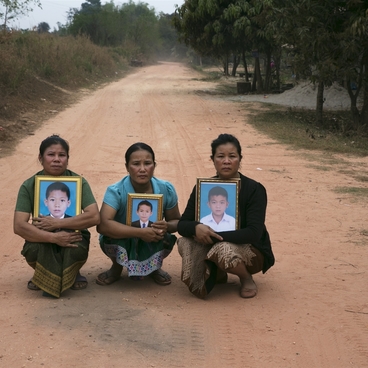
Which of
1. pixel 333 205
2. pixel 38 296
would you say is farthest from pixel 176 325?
pixel 333 205

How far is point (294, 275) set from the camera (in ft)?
16.7

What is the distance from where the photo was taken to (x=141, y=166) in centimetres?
455

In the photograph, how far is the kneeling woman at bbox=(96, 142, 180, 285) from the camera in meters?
4.49

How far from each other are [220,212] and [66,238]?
1136 millimetres

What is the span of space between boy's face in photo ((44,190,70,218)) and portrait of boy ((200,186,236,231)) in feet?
3.56

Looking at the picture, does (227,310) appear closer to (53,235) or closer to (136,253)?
(136,253)

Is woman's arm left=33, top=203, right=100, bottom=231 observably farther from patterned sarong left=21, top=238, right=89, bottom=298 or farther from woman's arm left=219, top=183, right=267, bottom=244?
woman's arm left=219, top=183, right=267, bottom=244

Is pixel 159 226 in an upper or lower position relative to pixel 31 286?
upper

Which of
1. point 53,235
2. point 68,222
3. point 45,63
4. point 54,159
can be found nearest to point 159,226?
point 68,222

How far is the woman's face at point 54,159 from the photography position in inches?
176

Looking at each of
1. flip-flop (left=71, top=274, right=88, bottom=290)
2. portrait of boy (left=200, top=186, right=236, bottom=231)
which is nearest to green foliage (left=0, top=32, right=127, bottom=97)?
flip-flop (left=71, top=274, right=88, bottom=290)

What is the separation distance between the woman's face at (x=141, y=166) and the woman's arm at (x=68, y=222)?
43 cm

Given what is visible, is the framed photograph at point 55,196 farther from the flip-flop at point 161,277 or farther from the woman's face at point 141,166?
the flip-flop at point 161,277

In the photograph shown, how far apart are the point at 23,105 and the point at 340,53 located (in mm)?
8099
